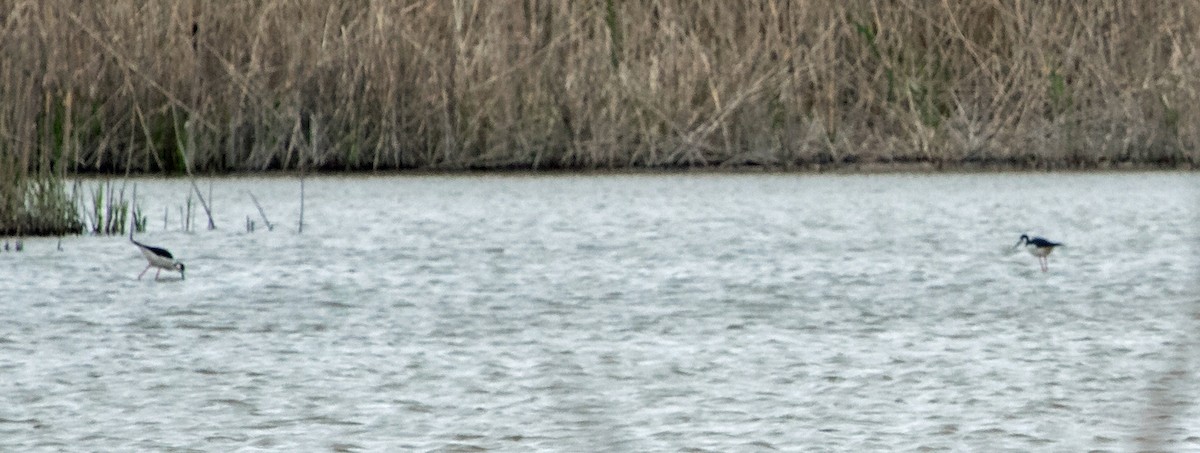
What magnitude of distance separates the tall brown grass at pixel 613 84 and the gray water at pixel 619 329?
1419 mm

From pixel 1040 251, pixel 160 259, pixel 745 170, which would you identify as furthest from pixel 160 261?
pixel 745 170

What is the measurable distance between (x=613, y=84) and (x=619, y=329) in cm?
506

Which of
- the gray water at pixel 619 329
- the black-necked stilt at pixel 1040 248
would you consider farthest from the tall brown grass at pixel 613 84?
the black-necked stilt at pixel 1040 248

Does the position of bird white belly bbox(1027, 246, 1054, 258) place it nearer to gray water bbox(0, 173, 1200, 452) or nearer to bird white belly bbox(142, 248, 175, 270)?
gray water bbox(0, 173, 1200, 452)

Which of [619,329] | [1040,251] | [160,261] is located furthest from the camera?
[1040,251]

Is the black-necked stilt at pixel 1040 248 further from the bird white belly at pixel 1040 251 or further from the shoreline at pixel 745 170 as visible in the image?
the shoreline at pixel 745 170

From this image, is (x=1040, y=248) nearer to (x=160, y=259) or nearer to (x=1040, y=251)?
(x=1040, y=251)

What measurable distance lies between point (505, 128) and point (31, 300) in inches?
184

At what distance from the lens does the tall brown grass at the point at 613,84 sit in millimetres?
9852

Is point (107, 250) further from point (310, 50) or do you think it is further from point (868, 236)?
point (310, 50)

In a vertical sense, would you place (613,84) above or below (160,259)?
above

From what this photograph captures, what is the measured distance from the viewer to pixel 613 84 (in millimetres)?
9883

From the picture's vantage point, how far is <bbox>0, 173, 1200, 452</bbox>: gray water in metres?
3.58

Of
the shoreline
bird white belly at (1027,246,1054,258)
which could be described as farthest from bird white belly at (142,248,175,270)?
the shoreline
